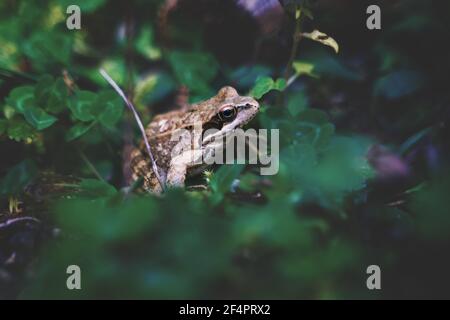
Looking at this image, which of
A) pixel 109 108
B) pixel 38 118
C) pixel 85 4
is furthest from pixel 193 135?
pixel 85 4

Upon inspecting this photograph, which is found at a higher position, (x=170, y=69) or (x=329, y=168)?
(x=170, y=69)

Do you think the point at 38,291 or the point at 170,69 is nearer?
the point at 38,291

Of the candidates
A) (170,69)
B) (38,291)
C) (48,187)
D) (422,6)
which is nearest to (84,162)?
(48,187)

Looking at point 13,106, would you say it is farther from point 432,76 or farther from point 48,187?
point 432,76

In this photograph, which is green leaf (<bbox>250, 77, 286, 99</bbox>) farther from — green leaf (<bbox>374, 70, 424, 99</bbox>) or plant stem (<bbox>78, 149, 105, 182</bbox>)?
plant stem (<bbox>78, 149, 105, 182</bbox>)

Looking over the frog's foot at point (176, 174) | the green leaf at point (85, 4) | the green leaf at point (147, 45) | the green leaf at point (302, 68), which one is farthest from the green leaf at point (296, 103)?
the green leaf at point (85, 4)
